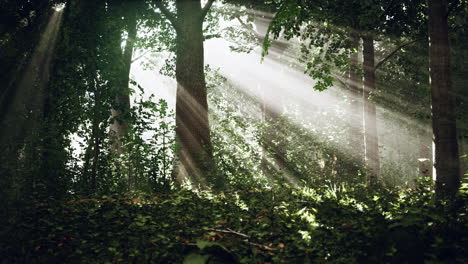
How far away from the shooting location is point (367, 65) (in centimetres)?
1334

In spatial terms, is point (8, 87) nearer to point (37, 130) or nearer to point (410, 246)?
point (37, 130)

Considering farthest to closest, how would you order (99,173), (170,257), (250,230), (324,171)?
(324,171), (99,173), (250,230), (170,257)

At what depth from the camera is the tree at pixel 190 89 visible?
31.4 feet

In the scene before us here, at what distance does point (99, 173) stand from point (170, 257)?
436cm

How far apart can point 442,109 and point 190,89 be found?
673 centimetres

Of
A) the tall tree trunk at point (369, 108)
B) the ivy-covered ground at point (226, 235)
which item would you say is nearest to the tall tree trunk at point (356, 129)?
the tall tree trunk at point (369, 108)

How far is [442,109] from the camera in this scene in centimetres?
598

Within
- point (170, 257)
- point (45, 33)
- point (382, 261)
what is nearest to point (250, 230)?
point (170, 257)

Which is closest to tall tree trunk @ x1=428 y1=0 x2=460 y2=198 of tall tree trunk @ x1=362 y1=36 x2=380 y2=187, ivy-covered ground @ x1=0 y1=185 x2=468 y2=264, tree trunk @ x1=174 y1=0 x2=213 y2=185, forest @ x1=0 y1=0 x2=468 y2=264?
forest @ x1=0 y1=0 x2=468 y2=264

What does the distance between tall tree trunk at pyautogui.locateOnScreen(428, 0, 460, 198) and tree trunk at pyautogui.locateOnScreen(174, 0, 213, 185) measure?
5.83 metres

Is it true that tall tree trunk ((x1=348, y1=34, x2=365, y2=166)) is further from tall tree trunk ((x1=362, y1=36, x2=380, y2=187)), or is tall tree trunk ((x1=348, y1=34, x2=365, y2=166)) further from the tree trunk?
the tree trunk

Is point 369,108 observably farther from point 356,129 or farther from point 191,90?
point 191,90

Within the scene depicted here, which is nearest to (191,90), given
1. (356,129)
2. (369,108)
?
(369,108)

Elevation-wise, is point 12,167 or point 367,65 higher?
point 367,65
